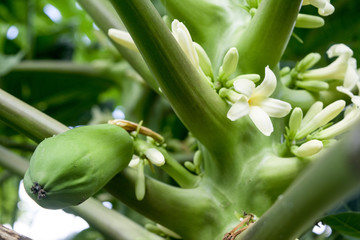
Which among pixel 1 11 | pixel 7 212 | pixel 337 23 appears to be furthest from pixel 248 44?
pixel 1 11

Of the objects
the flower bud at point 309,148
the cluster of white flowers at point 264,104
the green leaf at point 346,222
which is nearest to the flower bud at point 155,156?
the cluster of white flowers at point 264,104

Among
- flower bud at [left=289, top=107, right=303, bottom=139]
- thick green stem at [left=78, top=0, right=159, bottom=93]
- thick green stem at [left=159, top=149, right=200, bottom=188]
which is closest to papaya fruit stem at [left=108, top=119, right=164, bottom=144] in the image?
thick green stem at [left=159, top=149, right=200, bottom=188]

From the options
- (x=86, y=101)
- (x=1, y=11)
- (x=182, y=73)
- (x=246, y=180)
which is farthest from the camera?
(x=1, y=11)

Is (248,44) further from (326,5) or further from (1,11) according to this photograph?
(1,11)

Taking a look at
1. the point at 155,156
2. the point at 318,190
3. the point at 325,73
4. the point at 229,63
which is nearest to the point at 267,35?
the point at 229,63

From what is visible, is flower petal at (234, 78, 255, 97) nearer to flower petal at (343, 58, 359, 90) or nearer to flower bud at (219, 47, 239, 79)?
flower bud at (219, 47, 239, 79)

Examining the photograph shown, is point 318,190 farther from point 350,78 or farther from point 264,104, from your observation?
point 350,78
